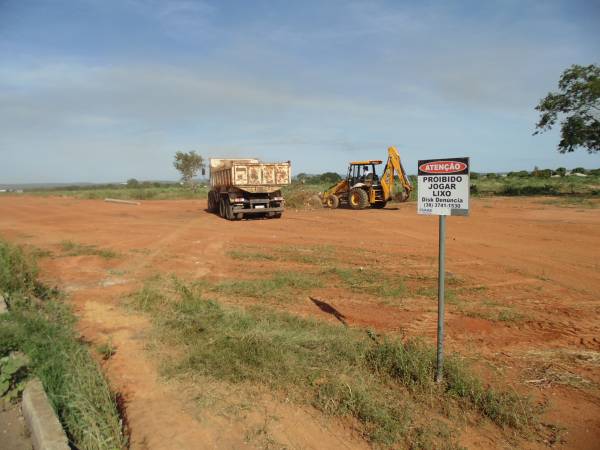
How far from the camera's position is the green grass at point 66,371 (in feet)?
11.6

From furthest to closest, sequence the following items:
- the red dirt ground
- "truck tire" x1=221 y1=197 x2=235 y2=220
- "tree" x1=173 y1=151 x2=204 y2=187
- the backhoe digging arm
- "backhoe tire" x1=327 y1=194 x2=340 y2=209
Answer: "tree" x1=173 y1=151 x2=204 y2=187 < "backhoe tire" x1=327 y1=194 x2=340 y2=209 < the backhoe digging arm < "truck tire" x1=221 y1=197 x2=235 y2=220 < the red dirt ground

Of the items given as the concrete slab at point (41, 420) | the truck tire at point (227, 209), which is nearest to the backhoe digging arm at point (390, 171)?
the truck tire at point (227, 209)

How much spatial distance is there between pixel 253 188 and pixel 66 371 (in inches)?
576

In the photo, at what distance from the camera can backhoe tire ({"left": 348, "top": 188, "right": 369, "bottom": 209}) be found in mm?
22625

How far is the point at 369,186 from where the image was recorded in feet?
75.2

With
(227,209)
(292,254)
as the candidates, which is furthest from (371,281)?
(227,209)

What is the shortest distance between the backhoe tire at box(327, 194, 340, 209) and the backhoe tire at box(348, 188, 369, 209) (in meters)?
0.83

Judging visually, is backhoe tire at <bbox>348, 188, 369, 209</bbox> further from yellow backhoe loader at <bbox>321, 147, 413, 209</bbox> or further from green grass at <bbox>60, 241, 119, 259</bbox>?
green grass at <bbox>60, 241, 119, 259</bbox>

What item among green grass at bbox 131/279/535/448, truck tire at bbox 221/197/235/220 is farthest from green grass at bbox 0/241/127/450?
truck tire at bbox 221/197/235/220

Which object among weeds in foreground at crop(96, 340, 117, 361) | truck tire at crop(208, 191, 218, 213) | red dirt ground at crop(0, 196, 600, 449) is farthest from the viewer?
truck tire at crop(208, 191, 218, 213)

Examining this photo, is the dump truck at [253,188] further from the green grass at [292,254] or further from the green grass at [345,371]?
the green grass at [345,371]

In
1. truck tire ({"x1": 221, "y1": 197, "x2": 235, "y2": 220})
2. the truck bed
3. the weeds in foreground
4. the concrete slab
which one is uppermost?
the truck bed

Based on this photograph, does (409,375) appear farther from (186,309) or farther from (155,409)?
(186,309)

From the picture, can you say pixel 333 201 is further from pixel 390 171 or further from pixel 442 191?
pixel 442 191
